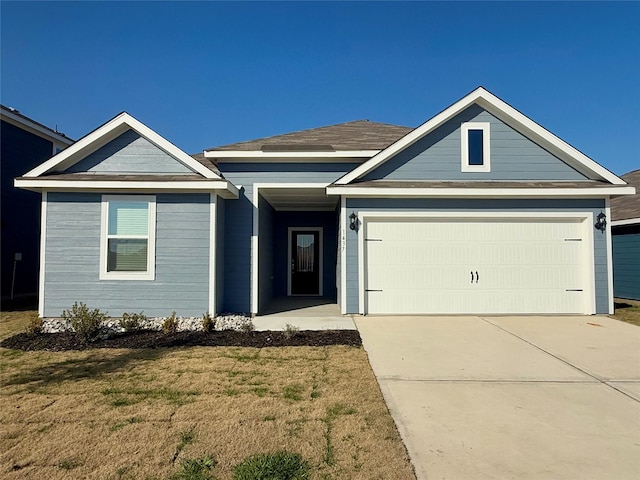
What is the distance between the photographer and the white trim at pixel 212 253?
795 cm

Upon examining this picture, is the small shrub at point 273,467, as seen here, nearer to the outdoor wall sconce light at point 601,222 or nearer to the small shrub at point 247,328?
the small shrub at point 247,328

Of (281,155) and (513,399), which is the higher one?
(281,155)

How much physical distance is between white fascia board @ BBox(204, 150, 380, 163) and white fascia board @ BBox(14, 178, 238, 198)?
1472mm

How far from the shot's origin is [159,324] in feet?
24.5

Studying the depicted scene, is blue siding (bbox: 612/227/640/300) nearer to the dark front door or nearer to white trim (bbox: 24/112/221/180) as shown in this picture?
the dark front door

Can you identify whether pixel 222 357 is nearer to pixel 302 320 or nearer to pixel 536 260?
pixel 302 320

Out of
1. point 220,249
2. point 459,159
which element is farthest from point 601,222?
point 220,249

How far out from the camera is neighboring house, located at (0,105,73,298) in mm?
11406

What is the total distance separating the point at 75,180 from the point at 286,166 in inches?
182

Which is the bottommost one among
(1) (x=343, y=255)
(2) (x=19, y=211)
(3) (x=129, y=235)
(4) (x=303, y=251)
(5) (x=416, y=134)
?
(1) (x=343, y=255)

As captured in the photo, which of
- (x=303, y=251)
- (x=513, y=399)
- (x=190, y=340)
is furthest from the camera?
(x=303, y=251)

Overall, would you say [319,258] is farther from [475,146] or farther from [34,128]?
[34,128]

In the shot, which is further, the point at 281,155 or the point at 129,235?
the point at 281,155

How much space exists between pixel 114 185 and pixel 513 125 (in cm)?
926
